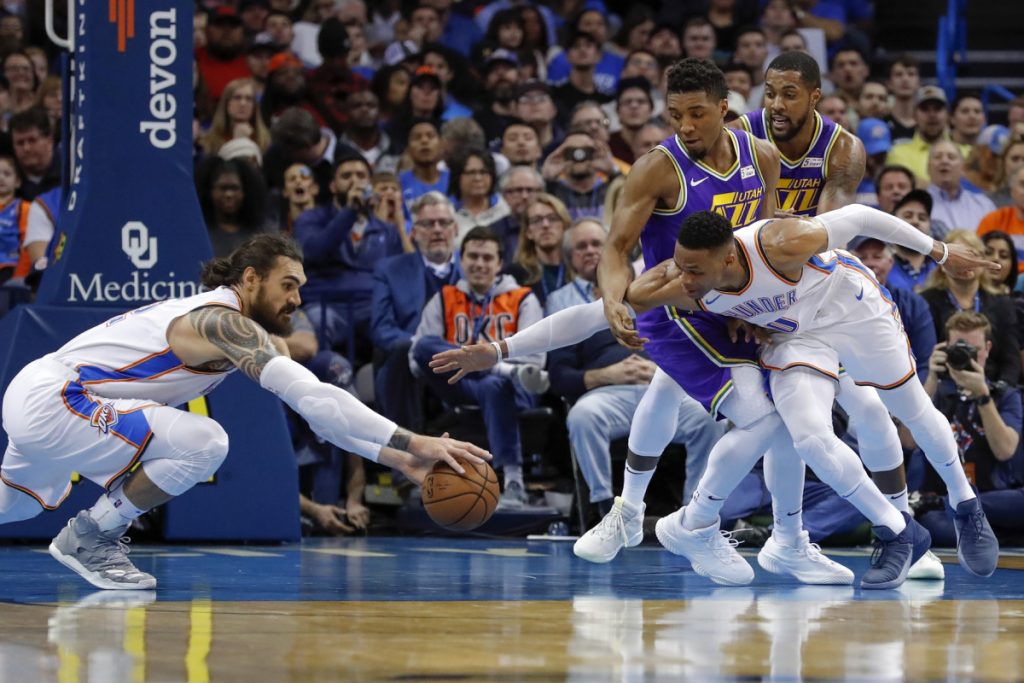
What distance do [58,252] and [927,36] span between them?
11426 millimetres

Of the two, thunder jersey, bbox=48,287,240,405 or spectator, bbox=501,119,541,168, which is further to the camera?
spectator, bbox=501,119,541,168

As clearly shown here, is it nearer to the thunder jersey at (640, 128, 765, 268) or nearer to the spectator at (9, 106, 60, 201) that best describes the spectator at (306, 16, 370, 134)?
the spectator at (9, 106, 60, 201)

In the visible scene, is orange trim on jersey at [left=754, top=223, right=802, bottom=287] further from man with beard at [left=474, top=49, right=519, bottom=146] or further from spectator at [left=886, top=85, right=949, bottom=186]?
spectator at [left=886, top=85, right=949, bottom=186]

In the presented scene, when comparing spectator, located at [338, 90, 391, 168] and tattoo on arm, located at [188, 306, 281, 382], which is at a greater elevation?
spectator, located at [338, 90, 391, 168]

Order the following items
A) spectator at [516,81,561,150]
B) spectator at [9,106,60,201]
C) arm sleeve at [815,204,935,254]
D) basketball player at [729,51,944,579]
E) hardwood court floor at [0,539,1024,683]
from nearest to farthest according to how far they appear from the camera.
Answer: hardwood court floor at [0,539,1024,683]
arm sleeve at [815,204,935,254]
basketball player at [729,51,944,579]
spectator at [9,106,60,201]
spectator at [516,81,561,150]

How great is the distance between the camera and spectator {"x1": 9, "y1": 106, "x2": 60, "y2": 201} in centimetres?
1178

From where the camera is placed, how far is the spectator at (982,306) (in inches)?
389

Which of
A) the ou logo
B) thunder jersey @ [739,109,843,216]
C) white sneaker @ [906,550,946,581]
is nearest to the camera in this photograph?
white sneaker @ [906,550,946,581]

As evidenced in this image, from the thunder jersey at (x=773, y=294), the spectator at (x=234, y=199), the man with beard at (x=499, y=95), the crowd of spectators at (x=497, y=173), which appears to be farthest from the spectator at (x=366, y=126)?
the thunder jersey at (x=773, y=294)

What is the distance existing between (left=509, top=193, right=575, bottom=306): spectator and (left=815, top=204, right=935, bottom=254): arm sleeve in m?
3.85

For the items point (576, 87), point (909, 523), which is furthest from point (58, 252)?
point (576, 87)

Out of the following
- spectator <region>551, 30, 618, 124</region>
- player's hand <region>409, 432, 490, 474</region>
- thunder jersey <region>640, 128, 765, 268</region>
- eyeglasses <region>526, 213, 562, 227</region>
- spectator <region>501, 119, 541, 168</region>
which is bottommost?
player's hand <region>409, 432, 490, 474</region>

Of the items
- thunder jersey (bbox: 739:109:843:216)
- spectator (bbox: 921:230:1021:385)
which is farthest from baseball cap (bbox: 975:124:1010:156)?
thunder jersey (bbox: 739:109:843:216)

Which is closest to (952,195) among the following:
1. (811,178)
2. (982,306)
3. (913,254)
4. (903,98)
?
(913,254)
